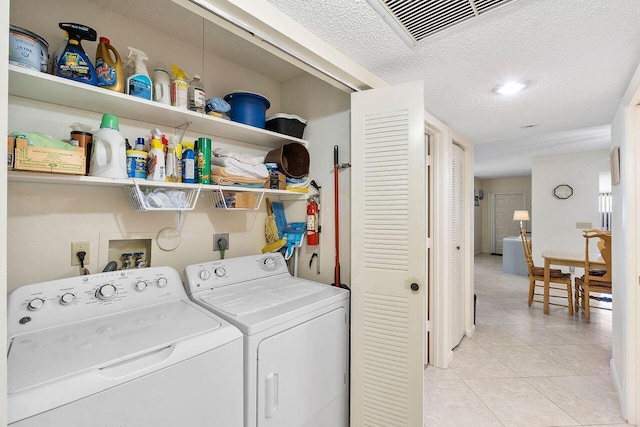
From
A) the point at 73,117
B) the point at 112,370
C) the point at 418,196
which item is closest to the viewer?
the point at 112,370

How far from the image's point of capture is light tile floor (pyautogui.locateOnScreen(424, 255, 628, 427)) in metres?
1.91

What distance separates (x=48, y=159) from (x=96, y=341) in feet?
2.18

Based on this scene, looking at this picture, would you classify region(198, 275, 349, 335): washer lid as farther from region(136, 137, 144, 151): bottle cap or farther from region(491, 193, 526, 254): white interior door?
region(491, 193, 526, 254): white interior door

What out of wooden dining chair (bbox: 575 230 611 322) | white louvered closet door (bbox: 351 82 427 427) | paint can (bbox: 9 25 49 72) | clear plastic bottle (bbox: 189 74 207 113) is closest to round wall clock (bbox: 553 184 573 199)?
wooden dining chair (bbox: 575 230 611 322)

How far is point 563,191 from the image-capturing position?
4.93m

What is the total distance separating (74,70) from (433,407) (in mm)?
2752

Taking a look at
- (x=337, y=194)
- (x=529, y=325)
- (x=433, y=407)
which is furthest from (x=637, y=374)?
(x=337, y=194)

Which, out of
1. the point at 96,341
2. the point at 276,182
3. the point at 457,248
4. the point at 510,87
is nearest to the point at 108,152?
the point at 96,341

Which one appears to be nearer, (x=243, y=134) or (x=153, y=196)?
(x=153, y=196)

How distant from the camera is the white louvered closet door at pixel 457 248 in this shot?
8.85 ft

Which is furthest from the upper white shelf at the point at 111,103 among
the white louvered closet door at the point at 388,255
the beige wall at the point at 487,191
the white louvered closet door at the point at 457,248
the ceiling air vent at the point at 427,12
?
the beige wall at the point at 487,191

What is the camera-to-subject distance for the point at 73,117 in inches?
Answer: 53.4

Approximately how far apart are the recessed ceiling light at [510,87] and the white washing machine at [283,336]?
1.64 meters

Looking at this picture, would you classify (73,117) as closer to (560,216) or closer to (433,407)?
(433,407)
